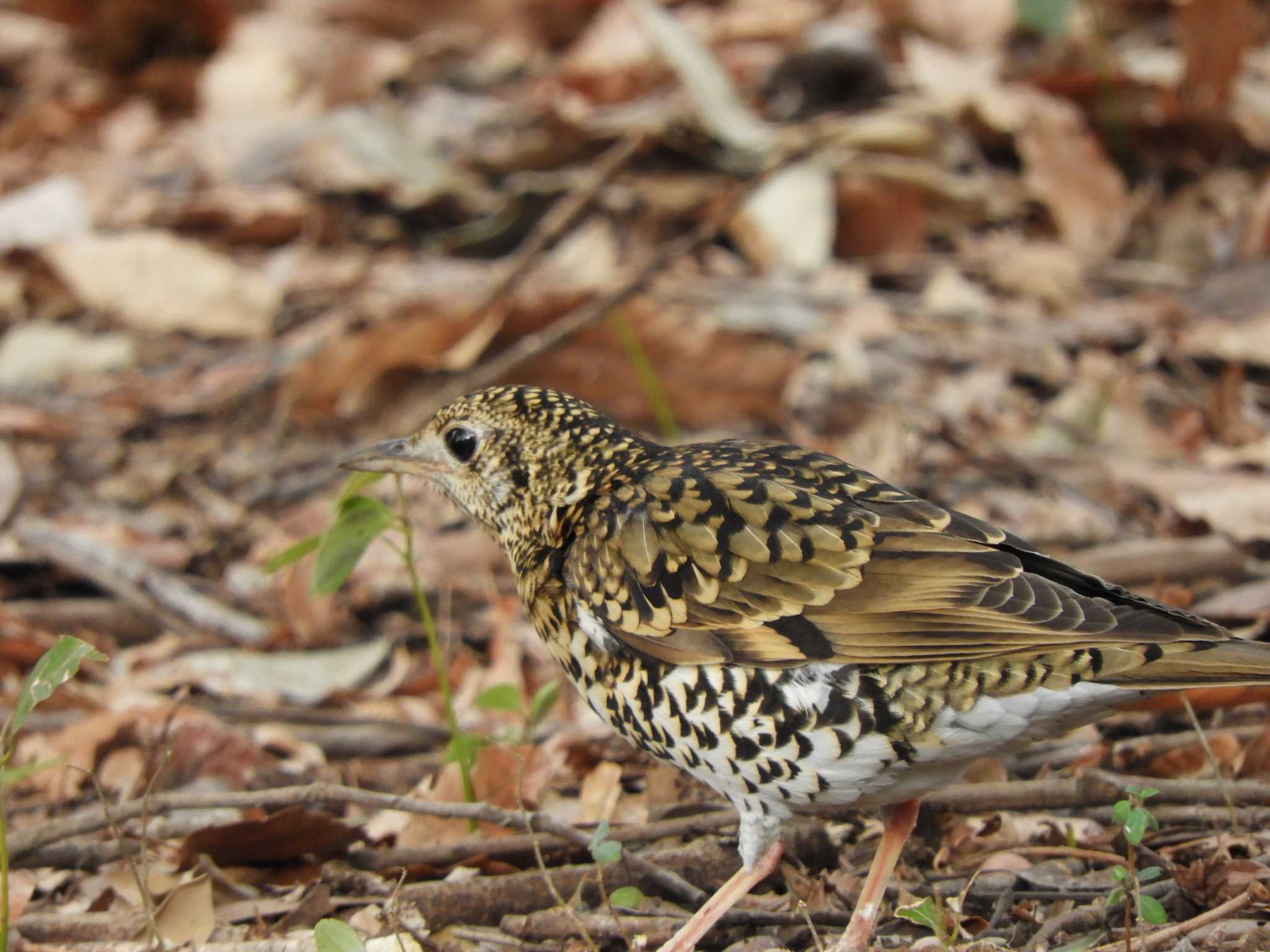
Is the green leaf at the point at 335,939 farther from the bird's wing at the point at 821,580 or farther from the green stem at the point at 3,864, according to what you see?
the bird's wing at the point at 821,580

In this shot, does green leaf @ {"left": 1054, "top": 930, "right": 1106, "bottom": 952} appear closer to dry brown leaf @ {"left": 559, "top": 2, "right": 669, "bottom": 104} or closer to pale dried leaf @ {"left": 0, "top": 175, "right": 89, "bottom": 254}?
dry brown leaf @ {"left": 559, "top": 2, "right": 669, "bottom": 104}

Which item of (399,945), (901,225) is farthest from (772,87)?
(399,945)

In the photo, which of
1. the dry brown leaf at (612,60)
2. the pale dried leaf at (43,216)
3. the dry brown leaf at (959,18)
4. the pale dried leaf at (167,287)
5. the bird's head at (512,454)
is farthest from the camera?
the dry brown leaf at (612,60)

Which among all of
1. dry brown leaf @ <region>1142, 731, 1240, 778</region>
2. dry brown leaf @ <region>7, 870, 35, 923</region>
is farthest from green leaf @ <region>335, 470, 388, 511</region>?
dry brown leaf @ <region>1142, 731, 1240, 778</region>

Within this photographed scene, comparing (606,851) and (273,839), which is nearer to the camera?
(606,851)

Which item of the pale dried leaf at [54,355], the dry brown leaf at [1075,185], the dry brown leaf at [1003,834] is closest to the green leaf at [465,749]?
the dry brown leaf at [1003,834]

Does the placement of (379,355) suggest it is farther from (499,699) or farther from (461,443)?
(499,699)

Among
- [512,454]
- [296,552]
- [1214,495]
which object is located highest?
[512,454]

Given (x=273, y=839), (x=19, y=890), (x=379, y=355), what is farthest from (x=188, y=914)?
(x=379, y=355)

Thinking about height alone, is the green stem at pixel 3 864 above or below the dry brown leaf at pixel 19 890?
above
